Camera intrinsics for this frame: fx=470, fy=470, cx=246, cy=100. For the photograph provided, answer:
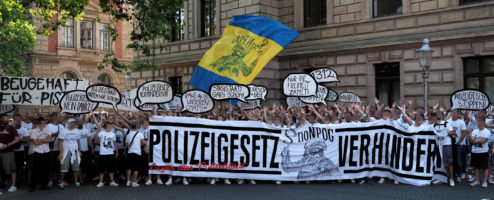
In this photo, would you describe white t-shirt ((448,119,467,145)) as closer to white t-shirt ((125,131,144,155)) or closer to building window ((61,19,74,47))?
white t-shirt ((125,131,144,155))

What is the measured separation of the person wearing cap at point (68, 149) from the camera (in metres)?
11.6

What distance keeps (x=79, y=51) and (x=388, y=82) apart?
28.6 metres

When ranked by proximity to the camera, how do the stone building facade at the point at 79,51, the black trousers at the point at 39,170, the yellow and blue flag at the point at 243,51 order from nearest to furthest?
the black trousers at the point at 39,170, the yellow and blue flag at the point at 243,51, the stone building facade at the point at 79,51

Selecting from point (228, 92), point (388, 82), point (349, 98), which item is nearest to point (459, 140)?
point (349, 98)

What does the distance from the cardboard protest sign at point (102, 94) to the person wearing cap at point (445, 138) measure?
8246 mm

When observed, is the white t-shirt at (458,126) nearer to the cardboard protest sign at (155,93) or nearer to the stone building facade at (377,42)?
the stone building facade at (377,42)

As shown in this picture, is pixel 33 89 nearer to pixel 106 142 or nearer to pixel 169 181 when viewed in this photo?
pixel 106 142

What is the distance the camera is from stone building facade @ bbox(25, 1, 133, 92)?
37.3m

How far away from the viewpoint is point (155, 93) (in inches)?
495

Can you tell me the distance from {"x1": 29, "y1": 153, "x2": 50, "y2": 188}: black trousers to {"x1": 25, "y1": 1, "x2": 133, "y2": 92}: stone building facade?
2779cm

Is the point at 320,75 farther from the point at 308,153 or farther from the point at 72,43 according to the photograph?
the point at 72,43

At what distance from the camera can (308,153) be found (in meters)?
12.0

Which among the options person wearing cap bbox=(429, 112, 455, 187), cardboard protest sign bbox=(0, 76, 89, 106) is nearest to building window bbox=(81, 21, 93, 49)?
cardboard protest sign bbox=(0, 76, 89, 106)

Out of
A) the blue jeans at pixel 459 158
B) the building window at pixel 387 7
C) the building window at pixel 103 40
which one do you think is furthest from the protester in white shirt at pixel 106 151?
the building window at pixel 103 40
